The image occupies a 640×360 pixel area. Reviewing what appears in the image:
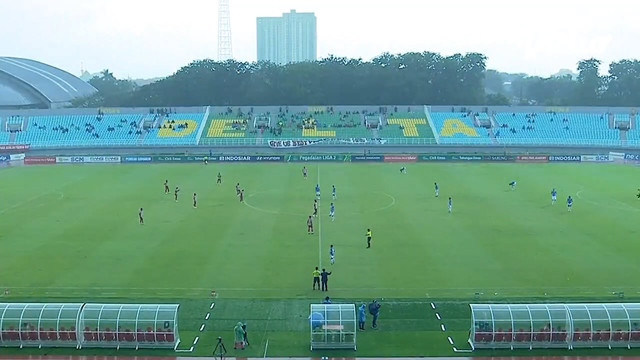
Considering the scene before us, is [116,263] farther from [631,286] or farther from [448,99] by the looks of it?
[448,99]

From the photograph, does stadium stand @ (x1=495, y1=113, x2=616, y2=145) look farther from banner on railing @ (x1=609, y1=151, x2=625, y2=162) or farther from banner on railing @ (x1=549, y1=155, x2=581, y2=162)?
banner on railing @ (x1=549, y1=155, x2=581, y2=162)

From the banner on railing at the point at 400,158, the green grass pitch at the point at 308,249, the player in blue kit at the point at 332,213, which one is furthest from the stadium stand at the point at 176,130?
the player in blue kit at the point at 332,213

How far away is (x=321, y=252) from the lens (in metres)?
31.0

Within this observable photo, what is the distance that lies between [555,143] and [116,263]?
61.0m

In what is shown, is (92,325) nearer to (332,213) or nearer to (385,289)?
(385,289)

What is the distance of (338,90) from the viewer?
104000 millimetres

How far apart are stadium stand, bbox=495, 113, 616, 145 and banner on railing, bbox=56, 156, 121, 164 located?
45.3 m

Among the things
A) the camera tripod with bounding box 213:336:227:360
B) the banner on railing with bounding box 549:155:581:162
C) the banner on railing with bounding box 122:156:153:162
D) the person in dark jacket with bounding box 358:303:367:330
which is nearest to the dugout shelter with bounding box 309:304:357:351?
the person in dark jacket with bounding box 358:303:367:330

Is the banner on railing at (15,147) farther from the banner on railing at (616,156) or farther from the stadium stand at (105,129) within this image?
the banner on railing at (616,156)

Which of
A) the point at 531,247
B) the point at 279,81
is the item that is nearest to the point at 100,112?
the point at 279,81

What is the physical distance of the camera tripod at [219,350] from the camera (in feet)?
64.9

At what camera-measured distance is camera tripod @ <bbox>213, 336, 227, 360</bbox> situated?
19.8m

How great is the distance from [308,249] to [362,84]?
73.9 m

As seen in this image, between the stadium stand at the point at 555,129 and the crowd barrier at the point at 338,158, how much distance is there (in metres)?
8.94
